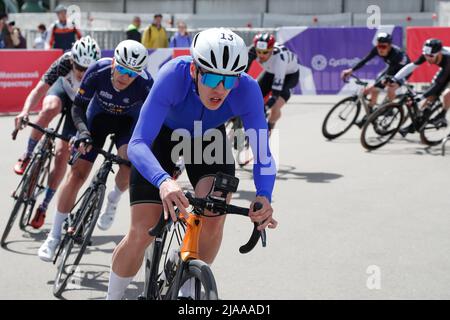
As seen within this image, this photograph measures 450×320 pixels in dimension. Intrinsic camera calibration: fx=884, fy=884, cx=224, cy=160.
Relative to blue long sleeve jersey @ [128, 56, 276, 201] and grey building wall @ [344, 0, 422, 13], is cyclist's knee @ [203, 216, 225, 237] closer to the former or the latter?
blue long sleeve jersey @ [128, 56, 276, 201]

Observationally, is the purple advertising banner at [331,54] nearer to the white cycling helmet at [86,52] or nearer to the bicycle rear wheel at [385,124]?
the bicycle rear wheel at [385,124]

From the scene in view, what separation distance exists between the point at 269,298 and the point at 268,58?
590cm

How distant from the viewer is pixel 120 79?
6723mm

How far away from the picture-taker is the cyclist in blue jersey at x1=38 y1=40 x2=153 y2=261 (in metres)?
6.57

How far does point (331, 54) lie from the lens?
2141 centimetres

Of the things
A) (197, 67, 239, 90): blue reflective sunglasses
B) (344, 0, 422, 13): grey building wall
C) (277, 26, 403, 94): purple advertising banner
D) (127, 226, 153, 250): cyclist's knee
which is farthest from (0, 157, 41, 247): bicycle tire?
(344, 0, 422, 13): grey building wall

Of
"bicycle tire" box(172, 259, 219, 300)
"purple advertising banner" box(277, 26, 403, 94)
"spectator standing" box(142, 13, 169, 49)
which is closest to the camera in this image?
"bicycle tire" box(172, 259, 219, 300)

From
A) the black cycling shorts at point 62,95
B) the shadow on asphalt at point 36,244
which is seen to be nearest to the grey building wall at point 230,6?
the black cycling shorts at point 62,95

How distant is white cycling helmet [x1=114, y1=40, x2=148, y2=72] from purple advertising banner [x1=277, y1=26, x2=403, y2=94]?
48.9 feet

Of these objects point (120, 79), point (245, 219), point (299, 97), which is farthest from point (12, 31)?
point (120, 79)

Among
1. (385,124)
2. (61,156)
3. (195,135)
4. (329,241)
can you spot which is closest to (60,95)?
(61,156)

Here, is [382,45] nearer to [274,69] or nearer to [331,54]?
[274,69]

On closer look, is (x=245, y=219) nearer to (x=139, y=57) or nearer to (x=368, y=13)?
(x=139, y=57)

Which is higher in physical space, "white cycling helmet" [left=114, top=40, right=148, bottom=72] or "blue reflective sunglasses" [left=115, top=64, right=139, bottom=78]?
"white cycling helmet" [left=114, top=40, right=148, bottom=72]
